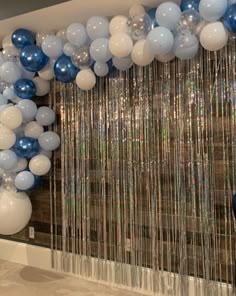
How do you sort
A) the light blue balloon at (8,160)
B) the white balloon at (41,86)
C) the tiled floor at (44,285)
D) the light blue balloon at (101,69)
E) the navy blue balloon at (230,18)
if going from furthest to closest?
the white balloon at (41,86), the light blue balloon at (8,160), the tiled floor at (44,285), the light blue balloon at (101,69), the navy blue balloon at (230,18)

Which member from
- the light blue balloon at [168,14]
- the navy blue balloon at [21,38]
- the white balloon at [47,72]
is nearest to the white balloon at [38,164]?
the white balloon at [47,72]

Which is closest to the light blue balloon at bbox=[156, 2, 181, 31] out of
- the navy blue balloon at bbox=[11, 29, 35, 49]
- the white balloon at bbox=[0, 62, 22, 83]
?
the navy blue balloon at bbox=[11, 29, 35, 49]

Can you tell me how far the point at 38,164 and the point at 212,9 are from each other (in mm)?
1798

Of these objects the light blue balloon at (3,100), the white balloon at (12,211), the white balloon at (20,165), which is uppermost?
the light blue balloon at (3,100)

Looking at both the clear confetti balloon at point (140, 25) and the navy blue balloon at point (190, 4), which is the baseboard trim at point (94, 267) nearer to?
the clear confetti balloon at point (140, 25)

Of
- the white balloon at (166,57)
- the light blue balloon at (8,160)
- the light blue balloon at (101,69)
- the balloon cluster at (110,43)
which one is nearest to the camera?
the balloon cluster at (110,43)

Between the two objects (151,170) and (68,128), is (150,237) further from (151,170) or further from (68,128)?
(68,128)

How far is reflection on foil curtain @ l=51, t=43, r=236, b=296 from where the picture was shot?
2.73 m

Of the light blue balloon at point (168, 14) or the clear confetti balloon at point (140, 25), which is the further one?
the clear confetti balloon at point (140, 25)

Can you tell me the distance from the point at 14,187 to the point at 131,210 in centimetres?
102

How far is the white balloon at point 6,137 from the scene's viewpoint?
3158mm

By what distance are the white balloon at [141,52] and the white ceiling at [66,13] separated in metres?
0.31

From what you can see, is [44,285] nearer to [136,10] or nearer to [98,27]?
[98,27]

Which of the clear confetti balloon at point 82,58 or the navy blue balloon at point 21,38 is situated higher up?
the navy blue balloon at point 21,38
